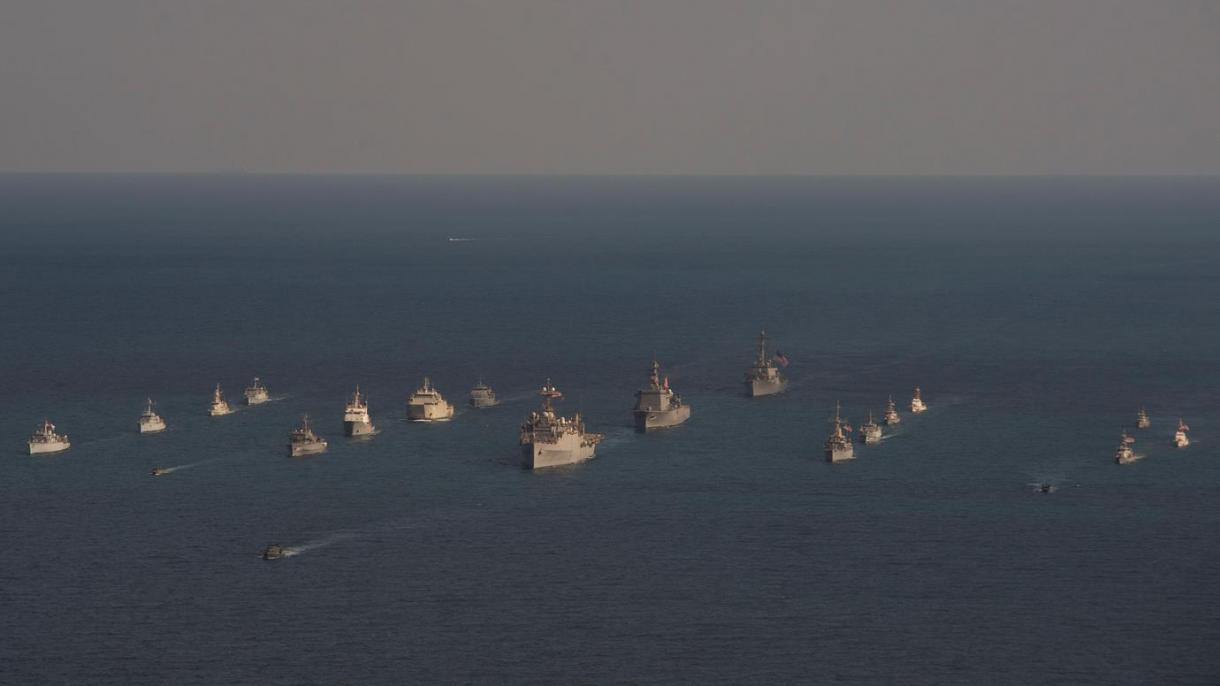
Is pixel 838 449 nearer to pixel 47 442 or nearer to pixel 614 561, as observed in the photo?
pixel 614 561

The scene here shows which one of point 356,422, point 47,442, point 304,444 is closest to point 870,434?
point 356,422

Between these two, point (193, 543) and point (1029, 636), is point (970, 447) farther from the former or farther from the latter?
point (193, 543)

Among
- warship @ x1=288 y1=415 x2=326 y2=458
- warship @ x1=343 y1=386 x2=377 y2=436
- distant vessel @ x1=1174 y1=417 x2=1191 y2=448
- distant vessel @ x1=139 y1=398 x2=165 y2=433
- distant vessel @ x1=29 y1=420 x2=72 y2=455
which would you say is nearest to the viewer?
distant vessel @ x1=29 y1=420 x2=72 y2=455

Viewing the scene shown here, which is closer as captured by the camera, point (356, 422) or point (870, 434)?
point (870, 434)

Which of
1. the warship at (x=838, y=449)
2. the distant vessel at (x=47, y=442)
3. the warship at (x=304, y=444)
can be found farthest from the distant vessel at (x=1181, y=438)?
the distant vessel at (x=47, y=442)

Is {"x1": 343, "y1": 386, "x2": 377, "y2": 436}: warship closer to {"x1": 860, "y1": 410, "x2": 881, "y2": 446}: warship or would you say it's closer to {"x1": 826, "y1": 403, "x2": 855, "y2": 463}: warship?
{"x1": 826, "y1": 403, "x2": 855, "y2": 463}: warship

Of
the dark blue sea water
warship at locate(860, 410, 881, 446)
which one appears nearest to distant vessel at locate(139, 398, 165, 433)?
the dark blue sea water

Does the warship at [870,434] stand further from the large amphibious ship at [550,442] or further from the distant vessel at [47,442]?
the distant vessel at [47,442]
